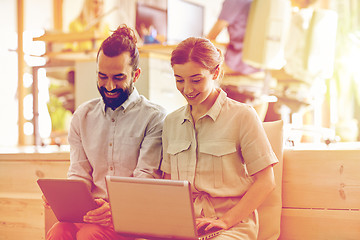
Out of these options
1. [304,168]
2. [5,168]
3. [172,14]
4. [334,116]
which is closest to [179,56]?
[304,168]

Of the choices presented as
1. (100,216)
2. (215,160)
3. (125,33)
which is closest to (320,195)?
(215,160)

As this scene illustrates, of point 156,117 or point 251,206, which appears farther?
point 156,117

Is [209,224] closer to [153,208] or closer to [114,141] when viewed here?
[153,208]

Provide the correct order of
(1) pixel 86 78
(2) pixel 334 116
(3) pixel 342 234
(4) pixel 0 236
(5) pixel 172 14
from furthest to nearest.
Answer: (2) pixel 334 116
(5) pixel 172 14
(1) pixel 86 78
(4) pixel 0 236
(3) pixel 342 234

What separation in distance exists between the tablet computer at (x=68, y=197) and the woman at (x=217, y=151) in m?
0.26

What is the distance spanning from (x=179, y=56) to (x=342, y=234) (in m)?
A: 0.77

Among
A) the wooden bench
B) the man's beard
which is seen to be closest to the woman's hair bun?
the man's beard

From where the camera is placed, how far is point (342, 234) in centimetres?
155

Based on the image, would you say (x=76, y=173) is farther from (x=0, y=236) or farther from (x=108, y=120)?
(x=0, y=236)

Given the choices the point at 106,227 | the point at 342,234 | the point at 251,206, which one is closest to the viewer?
the point at 251,206

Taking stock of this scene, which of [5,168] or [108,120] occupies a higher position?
[108,120]

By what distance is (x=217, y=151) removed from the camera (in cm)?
134

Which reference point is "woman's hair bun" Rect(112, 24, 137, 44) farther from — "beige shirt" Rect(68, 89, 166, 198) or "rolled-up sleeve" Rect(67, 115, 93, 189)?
"rolled-up sleeve" Rect(67, 115, 93, 189)

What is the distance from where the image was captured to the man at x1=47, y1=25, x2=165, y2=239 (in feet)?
4.87
